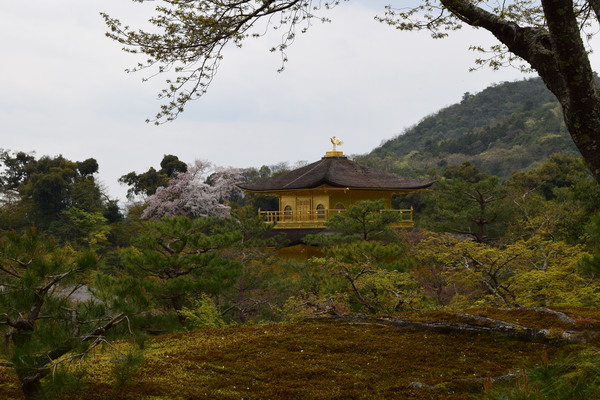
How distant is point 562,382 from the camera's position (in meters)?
3.02

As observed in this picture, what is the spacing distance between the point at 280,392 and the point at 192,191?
93.8 ft

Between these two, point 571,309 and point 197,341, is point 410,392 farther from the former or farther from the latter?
point 571,309

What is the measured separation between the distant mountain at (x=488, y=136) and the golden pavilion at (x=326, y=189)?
72.2ft

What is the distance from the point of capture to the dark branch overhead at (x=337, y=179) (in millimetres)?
18719

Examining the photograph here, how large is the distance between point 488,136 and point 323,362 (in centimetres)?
5190

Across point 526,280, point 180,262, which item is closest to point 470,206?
point 526,280

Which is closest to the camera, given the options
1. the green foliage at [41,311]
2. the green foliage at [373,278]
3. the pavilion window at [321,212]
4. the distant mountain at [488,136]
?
the green foliage at [41,311]

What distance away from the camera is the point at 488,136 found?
174 ft

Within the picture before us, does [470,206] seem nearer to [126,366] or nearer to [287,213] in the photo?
[287,213]

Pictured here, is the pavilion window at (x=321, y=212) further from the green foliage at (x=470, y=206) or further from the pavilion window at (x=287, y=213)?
the green foliage at (x=470, y=206)

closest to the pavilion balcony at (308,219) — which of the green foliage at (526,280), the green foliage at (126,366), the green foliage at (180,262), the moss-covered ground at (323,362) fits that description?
the green foliage at (526,280)

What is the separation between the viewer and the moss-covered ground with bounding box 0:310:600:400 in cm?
370

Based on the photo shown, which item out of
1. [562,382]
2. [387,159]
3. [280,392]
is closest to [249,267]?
[280,392]

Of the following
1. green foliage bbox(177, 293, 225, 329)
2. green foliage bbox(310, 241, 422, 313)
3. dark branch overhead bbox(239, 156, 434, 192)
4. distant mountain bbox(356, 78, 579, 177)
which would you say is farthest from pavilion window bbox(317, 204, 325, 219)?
distant mountain bbox(356, 78, 579, 177)
